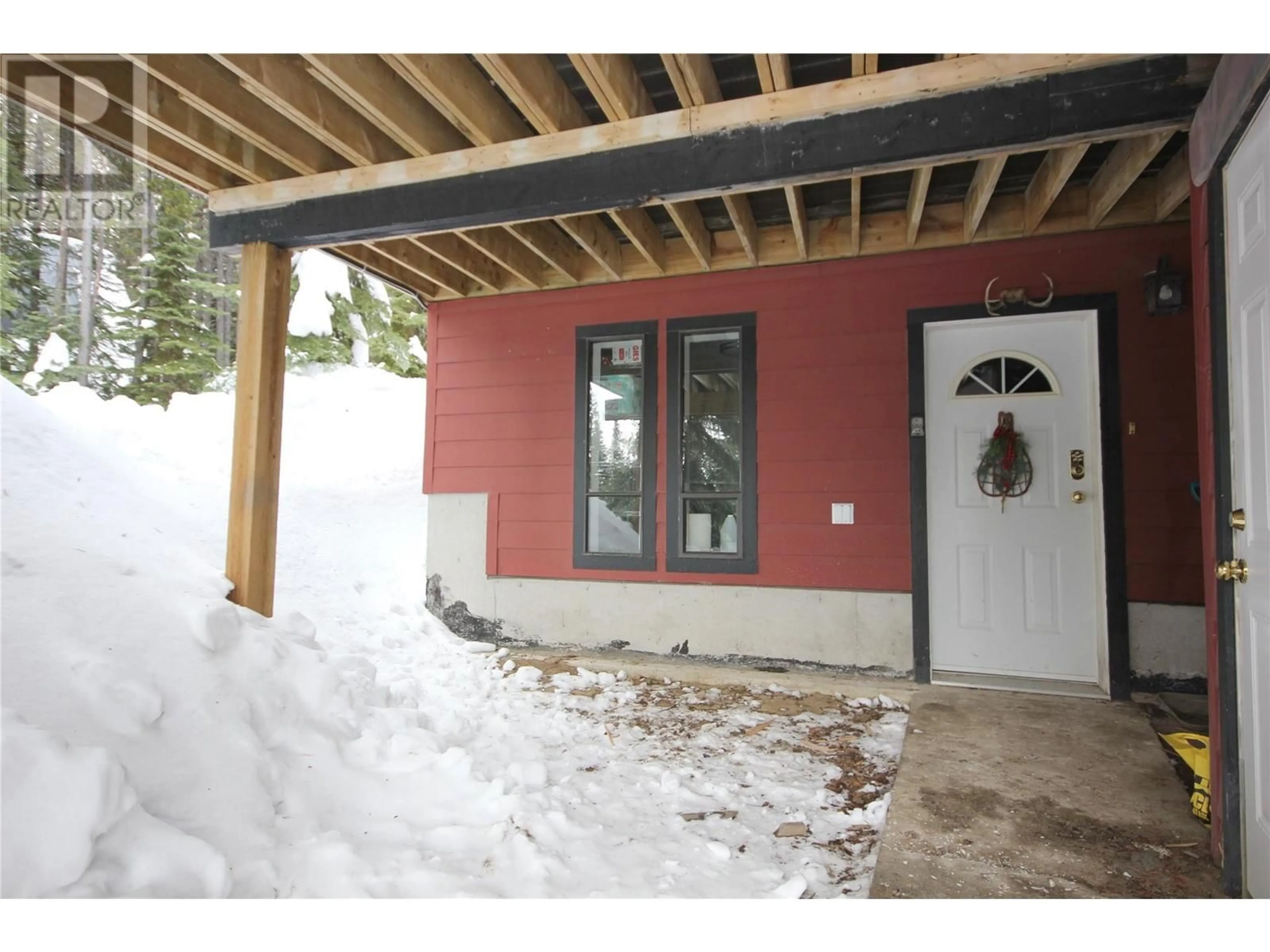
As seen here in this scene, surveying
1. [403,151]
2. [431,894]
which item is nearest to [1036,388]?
[403,151]

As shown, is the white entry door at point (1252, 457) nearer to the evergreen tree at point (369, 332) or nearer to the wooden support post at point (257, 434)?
the wooden support post at point (257, 434)

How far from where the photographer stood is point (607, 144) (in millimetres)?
2605

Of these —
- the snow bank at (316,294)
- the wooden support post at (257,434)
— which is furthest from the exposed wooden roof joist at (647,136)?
the snow bank at (316,294)

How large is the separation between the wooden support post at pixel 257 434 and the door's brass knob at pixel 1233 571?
3.59 m

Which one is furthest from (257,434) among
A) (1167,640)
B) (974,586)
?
(1167,640)

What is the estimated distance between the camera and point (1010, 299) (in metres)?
3.84

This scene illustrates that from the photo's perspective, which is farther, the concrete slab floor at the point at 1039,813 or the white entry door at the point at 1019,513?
the white entry door at the point at 1019,513

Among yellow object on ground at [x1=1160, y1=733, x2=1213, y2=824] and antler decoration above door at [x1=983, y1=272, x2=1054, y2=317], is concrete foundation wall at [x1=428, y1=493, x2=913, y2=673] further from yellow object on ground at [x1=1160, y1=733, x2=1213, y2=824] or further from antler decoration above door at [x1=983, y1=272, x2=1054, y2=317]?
antler decoration above door at [x1=983, y1=272, x2=1054, y2=317]

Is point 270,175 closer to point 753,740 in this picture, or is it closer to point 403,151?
point 403,151

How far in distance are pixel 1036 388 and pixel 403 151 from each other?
3777 mm

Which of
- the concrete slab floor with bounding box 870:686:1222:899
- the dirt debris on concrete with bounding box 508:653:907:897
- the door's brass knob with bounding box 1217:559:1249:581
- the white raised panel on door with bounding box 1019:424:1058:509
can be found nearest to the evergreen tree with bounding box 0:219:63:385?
the dirt debris on concrete with bounding box 508:653:907:897

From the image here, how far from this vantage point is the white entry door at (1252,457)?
5.21ft

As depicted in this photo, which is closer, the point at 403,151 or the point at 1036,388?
the point at 403,151

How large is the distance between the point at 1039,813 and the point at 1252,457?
1.39 m
